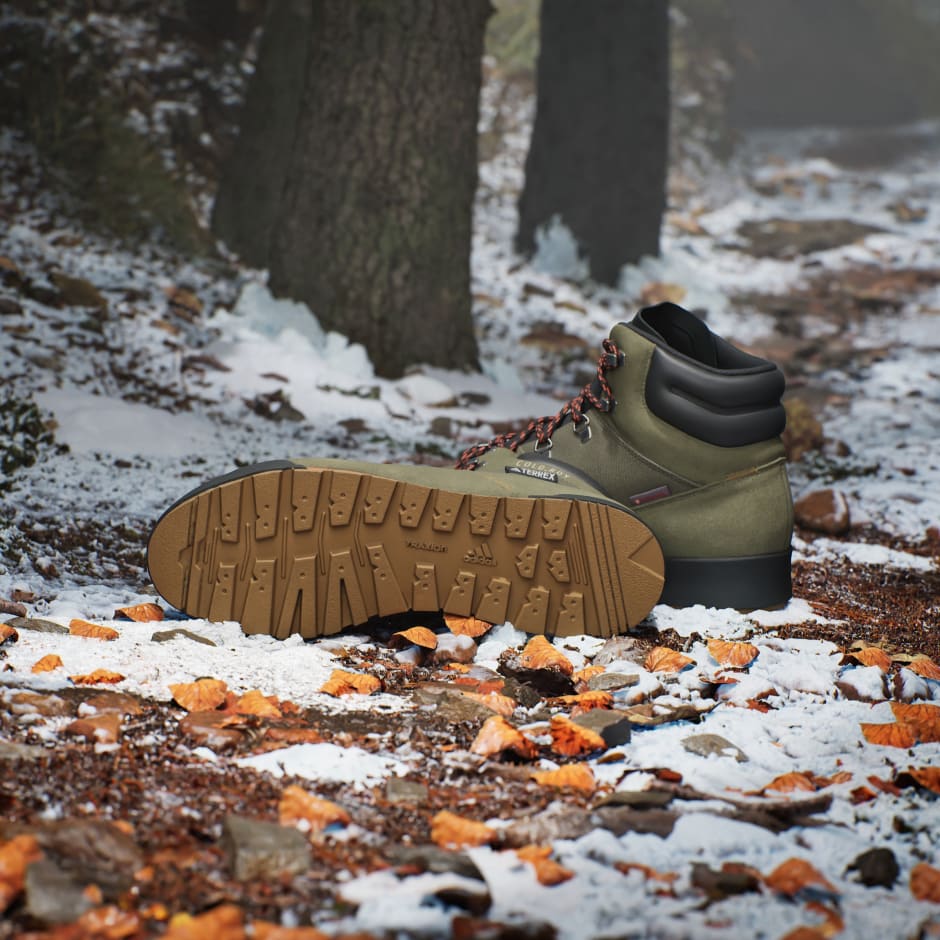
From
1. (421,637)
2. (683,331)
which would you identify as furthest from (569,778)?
(683,331)

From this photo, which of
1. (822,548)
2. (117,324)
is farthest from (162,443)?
(822,548)

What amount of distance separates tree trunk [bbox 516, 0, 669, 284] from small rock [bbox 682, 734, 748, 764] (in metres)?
6.46

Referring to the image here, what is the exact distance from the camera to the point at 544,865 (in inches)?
46.4

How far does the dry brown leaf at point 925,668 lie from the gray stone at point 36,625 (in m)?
1.66

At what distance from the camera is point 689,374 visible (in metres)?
2.33

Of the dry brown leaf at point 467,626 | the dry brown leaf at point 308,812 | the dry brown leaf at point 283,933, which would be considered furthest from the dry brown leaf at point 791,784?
the dry brown leaf at point 467,626

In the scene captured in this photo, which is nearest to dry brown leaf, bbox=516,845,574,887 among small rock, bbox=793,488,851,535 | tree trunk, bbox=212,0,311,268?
small rock, bbox=793,488,851,535

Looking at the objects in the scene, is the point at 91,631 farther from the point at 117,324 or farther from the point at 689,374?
the point at 117,324

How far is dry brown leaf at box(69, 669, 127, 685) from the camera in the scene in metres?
1.67

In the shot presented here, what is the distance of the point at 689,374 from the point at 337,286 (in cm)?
275

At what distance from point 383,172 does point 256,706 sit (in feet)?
11.6

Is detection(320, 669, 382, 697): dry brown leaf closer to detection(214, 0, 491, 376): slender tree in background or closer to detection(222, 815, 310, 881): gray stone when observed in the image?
detection(222, 815, 310, 881): gray stone

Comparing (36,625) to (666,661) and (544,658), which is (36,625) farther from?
(666,661)

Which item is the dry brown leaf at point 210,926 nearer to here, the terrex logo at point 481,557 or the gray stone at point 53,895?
the gray stone at point 53,895
